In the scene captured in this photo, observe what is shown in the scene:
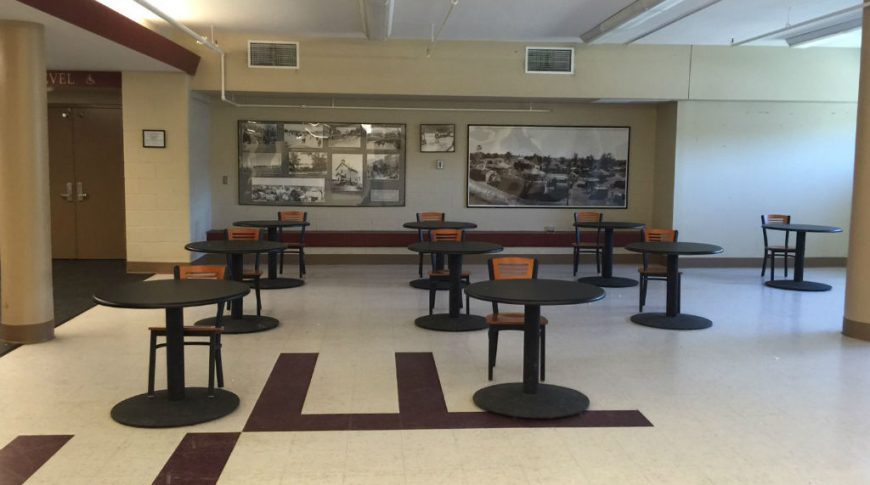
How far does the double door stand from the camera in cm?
1057

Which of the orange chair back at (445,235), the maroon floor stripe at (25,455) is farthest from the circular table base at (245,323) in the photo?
the maroon floor stripe at (25,455)

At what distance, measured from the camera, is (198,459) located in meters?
3.57

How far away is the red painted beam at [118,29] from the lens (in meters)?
5.66

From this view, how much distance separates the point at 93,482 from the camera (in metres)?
3.30

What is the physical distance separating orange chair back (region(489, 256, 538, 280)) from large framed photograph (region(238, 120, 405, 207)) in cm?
567

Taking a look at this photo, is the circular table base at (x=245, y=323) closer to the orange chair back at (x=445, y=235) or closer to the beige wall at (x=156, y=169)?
the orange chair back at (x=445, y=235)

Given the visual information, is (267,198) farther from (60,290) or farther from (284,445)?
(284,445)

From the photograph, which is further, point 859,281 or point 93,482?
point 859,281

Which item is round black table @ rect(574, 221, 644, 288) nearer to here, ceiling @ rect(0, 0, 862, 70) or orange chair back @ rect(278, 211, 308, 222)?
ceiling @ rect(0, 0, 862, 70)

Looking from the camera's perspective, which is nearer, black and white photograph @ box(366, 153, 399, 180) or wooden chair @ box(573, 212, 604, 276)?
wooden chair @ box(573, 212, 604, 276)

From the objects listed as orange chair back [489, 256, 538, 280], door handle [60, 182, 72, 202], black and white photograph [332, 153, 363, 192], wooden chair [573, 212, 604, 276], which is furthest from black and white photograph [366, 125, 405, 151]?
orange chair back [489, 256, 538, 280]

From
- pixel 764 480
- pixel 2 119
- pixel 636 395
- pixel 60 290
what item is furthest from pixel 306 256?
pixel 764 480

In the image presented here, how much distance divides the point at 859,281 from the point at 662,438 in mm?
3630

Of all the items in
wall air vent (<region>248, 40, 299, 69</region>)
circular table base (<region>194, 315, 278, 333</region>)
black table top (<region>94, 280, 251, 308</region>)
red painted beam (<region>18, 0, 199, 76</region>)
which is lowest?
circular table base (<region>194, 315, 278, 333</region>)
